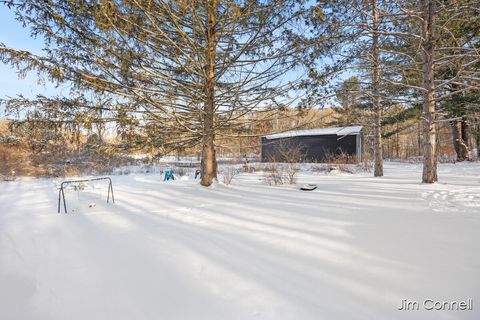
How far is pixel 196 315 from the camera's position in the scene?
1.60 metres

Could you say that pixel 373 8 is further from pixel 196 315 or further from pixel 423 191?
pixel 196 315

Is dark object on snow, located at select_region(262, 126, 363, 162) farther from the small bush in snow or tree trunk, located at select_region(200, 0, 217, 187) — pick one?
tree trunk, located at select_region(200, 0, 217, 187)

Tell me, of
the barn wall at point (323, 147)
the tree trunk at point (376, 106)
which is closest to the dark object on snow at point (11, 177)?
the barn wall at point (323, 147)

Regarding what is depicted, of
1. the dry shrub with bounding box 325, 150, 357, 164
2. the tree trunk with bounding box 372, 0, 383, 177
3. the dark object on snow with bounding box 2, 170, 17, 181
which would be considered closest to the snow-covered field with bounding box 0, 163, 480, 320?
the tree trunk with bounding box 372, 0, 383, 177

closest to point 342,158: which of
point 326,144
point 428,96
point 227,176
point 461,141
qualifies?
point 326,144

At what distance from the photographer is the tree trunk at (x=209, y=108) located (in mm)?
5734

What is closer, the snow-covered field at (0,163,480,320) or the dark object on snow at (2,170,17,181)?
the snow-covered field at (0,163,480,320)

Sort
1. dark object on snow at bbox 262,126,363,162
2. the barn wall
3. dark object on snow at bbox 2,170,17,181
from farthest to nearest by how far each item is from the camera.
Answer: the barn wall, dark object on snow at bbox 262,126,363,162, dark object on snow at bbox 2,170,17,181

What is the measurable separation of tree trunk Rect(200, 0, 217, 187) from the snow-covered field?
8.48ft

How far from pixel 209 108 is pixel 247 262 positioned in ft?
15.2

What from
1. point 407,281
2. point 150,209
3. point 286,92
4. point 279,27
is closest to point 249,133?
point 286,92

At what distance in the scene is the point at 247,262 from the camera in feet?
7.44

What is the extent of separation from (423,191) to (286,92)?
3800 mm

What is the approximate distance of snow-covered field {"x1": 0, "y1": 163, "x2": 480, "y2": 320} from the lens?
5.51ft
